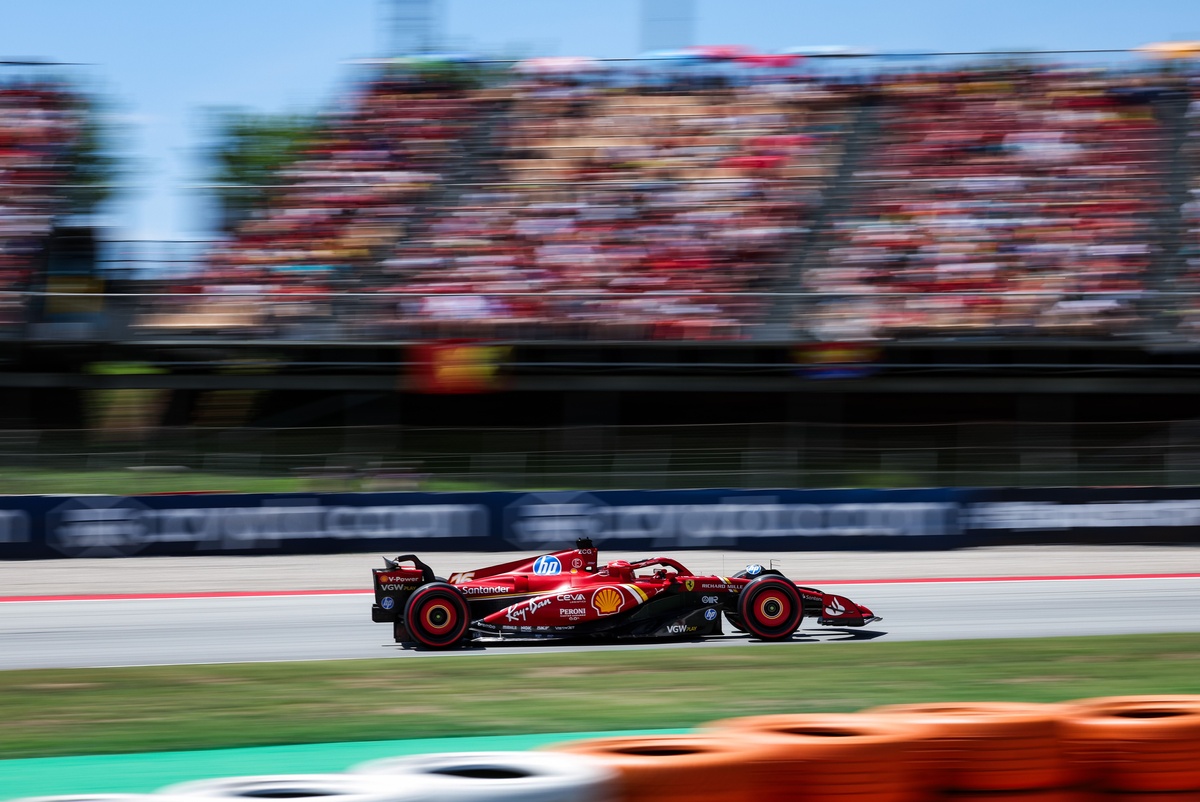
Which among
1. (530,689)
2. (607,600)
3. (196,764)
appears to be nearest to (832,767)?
(196,764)

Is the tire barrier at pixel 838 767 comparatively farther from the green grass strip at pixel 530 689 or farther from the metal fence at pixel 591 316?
the metal fence at pixel 591 316

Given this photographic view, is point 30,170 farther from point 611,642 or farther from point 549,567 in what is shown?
point 611,642

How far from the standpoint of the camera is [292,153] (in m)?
23.1

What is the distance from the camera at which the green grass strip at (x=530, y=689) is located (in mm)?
7297

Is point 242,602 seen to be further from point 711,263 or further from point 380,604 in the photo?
point 711,263

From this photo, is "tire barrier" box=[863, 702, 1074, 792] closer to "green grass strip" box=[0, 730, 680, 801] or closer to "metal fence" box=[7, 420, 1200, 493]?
"green grass strip" box=[0, 730, 680, 801]

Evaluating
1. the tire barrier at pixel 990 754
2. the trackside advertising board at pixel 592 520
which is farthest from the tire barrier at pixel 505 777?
the trackside advertising board at pixel 592 520

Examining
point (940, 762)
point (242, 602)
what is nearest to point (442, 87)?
point (242, 602)

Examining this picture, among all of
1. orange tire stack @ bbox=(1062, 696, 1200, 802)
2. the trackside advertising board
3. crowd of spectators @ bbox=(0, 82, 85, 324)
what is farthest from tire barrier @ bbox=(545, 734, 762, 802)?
crowd of spectators @ bbox=(0, 82, 85, 324)

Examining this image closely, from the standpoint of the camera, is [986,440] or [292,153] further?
[292,153]

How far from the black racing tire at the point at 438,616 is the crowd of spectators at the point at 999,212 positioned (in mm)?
9866

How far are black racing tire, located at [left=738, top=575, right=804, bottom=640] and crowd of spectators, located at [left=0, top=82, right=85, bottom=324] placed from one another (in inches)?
521

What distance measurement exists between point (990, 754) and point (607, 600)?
5.13 meters

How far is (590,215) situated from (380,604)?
10.9 meters
